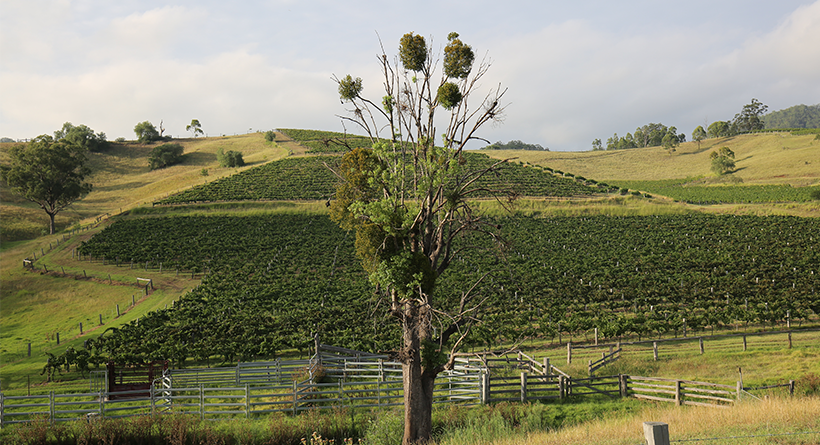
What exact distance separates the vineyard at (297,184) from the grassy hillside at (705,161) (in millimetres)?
8023

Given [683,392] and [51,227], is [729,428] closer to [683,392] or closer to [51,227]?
[683,392]

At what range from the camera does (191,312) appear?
3272 cm

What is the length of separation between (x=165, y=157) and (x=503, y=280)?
347 ft

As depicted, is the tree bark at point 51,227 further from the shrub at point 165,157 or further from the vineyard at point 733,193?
the vineyard at point 733,193

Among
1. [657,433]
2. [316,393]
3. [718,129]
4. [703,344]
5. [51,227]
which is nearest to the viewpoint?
[657,433]

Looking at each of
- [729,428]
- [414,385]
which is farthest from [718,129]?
[414,385]

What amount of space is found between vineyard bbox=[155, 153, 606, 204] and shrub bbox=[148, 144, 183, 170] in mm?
36938

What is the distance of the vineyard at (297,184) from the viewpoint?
74.8 m

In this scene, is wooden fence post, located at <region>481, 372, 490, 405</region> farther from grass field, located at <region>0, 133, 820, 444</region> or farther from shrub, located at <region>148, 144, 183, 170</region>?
shrub, located at <region>148, 144, 183, 170</region>

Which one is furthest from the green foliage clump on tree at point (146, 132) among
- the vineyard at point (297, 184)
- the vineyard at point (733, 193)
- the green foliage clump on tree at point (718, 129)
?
the green foliage clump on tree at point (718, 129)

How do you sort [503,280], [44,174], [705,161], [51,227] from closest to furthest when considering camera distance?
[503,280] → [51,227] → [44,174] → [705,161]

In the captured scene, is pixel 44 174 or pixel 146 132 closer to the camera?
pixel 44 174

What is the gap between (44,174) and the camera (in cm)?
6588

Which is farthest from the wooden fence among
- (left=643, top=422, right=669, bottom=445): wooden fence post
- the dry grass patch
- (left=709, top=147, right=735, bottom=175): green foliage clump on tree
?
(left=709, top=147, right=735, bottom=175): green foliage clump on tree
